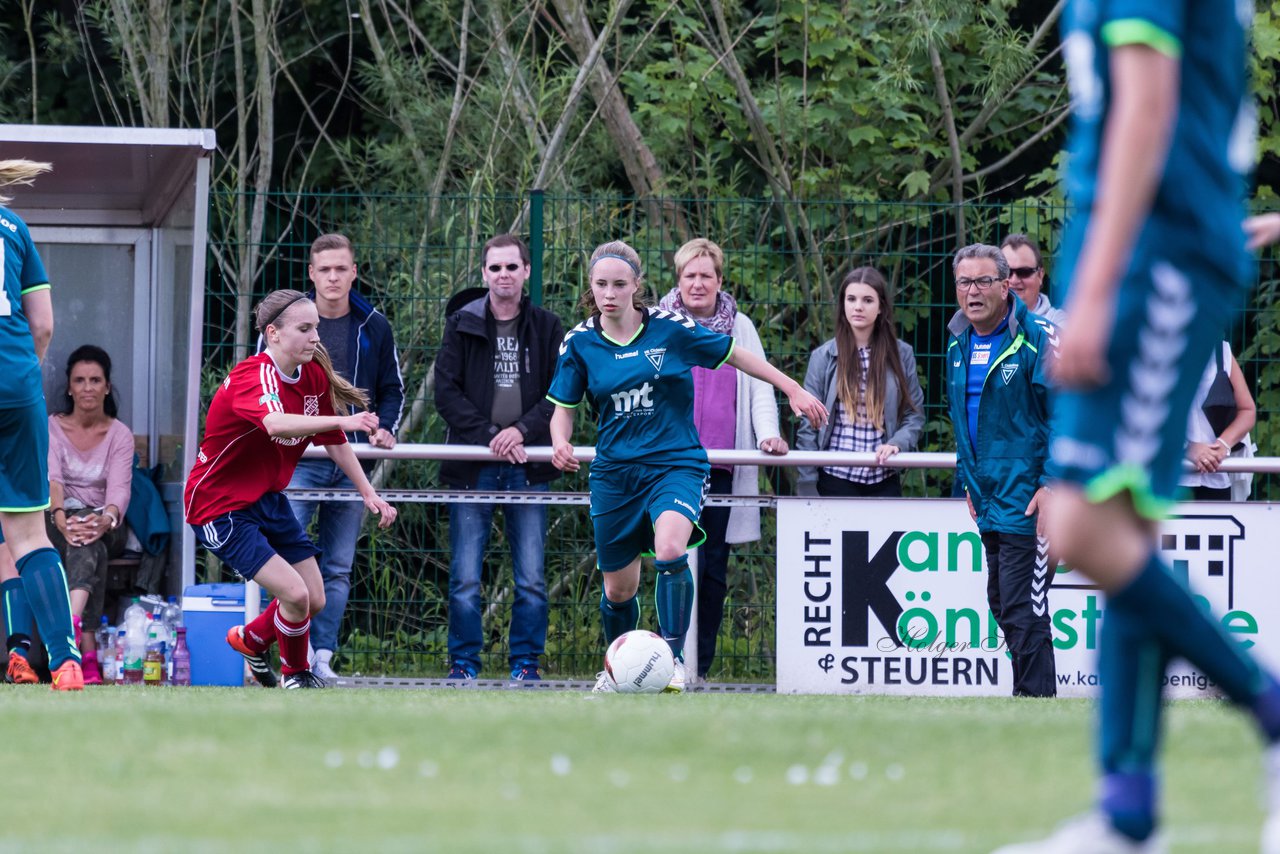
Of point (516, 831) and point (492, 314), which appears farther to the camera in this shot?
point (492, 314)

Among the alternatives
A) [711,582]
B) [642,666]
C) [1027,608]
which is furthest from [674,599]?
[1027,608]

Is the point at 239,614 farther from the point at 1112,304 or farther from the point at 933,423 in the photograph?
the point at 1112,304

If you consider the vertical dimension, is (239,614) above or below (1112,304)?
below

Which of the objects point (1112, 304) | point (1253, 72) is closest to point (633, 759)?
point (1112, 304)

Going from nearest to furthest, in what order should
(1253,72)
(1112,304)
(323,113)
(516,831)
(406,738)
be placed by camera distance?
1. (1112,304)
2. (516,831)
3. (406,738)
4. (1253,72)
5. (323,113)

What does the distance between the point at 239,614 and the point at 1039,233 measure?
5.13 m

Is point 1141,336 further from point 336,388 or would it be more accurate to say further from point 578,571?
point 578,571

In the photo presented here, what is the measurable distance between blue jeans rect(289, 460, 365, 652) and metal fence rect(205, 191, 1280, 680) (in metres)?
0.31

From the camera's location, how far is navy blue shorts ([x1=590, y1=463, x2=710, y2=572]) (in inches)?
340

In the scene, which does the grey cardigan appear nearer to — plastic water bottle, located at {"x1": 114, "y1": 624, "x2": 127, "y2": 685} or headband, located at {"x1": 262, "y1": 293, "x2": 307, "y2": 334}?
headband, located at {"x1": 262, "y1": 293, "x2": 307, "y2": 334}

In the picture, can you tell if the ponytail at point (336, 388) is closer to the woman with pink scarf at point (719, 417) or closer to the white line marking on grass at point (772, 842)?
the woman with pink scarf at point (719, 417)

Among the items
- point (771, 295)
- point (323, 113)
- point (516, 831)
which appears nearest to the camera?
point (516, 831)

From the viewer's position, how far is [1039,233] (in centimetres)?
1076

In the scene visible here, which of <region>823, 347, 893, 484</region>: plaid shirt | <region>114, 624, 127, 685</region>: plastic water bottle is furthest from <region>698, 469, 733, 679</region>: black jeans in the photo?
<region>114, 624, 127, 685</region>: plastic water bottle
